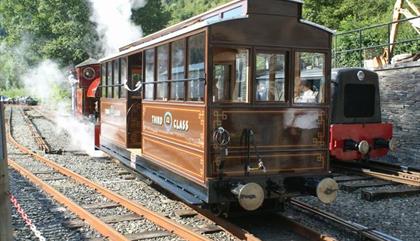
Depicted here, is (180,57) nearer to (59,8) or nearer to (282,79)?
(282,79)

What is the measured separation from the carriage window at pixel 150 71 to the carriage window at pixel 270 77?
2.08 m

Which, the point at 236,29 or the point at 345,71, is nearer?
the point at 236,29

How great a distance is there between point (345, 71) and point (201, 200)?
572cm

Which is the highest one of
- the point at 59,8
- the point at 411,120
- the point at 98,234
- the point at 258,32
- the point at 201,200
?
the point at 59,8

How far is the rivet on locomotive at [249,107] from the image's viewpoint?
19.4 ft

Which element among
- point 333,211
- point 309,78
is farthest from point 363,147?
point 309,78

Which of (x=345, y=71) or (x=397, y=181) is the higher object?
(x=345, y=71)

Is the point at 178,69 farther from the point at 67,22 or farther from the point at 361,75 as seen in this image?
the point at 67,22

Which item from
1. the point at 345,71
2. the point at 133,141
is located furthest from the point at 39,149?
the point at 345,71

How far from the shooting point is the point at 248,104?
607cm

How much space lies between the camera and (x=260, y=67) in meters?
6.20

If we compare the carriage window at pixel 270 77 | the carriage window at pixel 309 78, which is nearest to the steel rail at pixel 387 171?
the carriage window at pixel 309 78

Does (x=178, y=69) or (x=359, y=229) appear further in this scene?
(x=178, y=69)

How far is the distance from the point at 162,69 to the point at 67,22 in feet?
117
